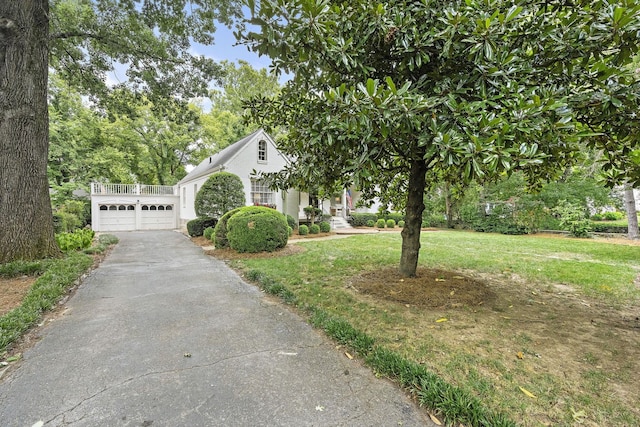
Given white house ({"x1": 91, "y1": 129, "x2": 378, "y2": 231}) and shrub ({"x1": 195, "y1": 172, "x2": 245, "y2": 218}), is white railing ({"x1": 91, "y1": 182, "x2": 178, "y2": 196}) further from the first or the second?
shrub ({"x1": 195, "y1": 172, "x2": 245, "y2": 218})

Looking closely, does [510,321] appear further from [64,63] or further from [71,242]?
[64,63]

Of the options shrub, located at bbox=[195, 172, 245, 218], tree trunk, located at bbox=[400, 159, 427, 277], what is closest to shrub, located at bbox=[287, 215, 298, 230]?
shrub, located at bbox=[195, 172, 245, 218]

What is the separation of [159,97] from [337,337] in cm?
1123

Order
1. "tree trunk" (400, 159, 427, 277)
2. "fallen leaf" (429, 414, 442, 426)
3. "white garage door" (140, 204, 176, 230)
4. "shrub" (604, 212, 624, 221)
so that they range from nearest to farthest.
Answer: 1. "fallen leaf" (429, 414, 442, 426)
2. "tree trunk" (400, 159, 427, 277)
3. "white garage door" (140, 204, 176, 230)
4. "shrub" (604, 212, 624, 221)

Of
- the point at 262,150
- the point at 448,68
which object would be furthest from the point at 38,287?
the point at 262,150

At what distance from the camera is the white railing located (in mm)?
18578

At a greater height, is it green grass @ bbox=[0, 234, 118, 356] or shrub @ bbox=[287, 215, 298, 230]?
shrub @ bbox=[287, 215, 298, 230]

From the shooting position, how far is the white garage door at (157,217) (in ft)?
66.6

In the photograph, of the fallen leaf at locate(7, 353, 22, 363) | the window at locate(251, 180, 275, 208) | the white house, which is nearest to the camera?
the fallen leaf at locate(7, 353, 22, 363)

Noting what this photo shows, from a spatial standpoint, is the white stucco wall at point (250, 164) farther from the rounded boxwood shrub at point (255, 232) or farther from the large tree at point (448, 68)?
the large tree at point (448, 68)

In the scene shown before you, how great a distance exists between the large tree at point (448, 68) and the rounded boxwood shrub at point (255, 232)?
575cm

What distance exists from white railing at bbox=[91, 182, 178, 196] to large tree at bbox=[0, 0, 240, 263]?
32.9ft

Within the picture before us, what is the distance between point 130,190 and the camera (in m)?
19.9

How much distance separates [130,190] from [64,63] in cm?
1135
